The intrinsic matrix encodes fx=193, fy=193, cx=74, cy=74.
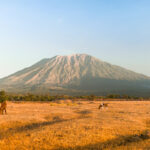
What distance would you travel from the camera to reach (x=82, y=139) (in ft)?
41.0


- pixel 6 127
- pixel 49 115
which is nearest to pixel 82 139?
pixel 6 127

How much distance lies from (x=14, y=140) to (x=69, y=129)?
4.04 meters

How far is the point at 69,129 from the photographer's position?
1451 cm

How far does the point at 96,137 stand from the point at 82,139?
1.06m

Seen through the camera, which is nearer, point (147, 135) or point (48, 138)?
point (48, 138)

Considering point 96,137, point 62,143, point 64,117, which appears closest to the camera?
point 62,143

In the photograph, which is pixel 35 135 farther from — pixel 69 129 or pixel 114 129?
pixel 114 129

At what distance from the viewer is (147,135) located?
13.5 metres

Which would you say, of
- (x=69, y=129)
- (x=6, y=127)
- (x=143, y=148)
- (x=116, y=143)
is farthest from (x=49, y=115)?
(x=143, y=148)

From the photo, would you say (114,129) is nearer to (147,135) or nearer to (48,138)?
(147,135)

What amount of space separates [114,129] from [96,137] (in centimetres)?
256

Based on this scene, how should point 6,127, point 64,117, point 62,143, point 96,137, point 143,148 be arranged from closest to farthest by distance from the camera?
1. point 143,148
2. point 62,143
3. point 96,137
4. point 6,127
5. point 64,117

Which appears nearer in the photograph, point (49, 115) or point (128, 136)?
point (128, 136)

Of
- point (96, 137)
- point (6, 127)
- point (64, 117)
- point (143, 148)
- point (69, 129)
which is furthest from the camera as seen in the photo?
point (64, 117)
